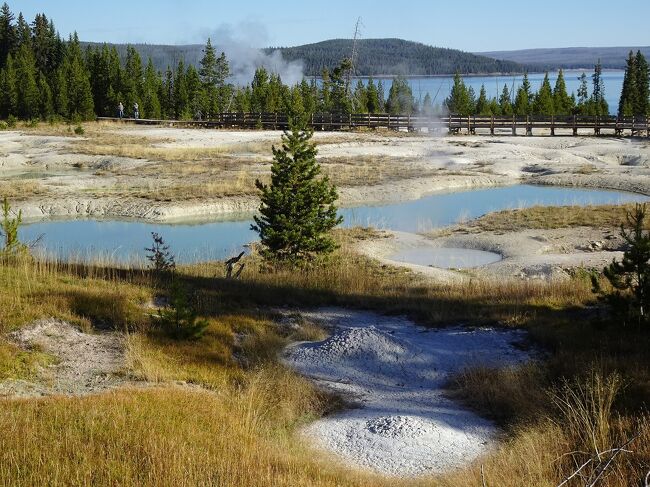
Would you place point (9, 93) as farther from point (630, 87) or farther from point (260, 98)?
point (630, 87)

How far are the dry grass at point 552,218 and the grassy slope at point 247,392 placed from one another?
11.2 m

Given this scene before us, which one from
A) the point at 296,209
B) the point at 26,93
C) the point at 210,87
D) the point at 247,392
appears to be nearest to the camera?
the point at 247,392

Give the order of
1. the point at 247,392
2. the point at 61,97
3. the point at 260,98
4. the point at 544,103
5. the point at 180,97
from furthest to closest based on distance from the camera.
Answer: the point at 180,97, the point at 260,98, the point at 544,103, the point at 61,97, the point at 247,392

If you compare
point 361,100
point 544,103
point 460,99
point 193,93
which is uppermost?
point 193,93

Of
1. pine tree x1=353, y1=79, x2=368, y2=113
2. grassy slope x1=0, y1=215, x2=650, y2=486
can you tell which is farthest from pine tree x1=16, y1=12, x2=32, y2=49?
grassy slope x1=0, y1=215, x2=650, y2=486

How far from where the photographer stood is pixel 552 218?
2833 centimetres

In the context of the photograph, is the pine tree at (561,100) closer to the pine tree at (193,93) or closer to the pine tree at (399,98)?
the pine tree at (399,98)

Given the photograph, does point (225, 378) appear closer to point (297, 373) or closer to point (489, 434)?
point (297, 373)

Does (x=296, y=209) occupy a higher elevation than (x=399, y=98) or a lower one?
lower

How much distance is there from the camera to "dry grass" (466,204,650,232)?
89.2ft

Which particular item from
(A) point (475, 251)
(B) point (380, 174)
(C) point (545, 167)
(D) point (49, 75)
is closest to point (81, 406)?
(A) point (475, 251)

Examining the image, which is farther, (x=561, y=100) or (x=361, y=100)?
(x=361, y=100)

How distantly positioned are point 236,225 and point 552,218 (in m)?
11.4

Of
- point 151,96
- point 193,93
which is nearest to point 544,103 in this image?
point 193,93
